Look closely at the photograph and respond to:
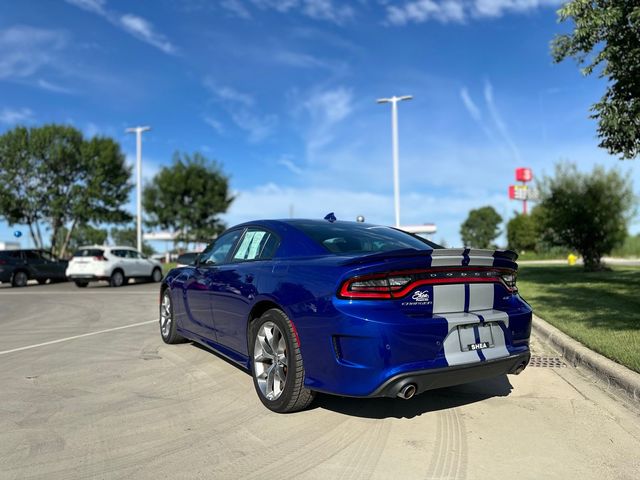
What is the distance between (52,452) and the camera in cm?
338

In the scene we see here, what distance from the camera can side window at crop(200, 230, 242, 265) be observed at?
218 inches

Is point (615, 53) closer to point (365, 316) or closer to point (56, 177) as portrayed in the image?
point (365, 316)

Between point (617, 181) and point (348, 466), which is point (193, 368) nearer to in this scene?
point (348, 466)

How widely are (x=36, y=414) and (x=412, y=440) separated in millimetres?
2989

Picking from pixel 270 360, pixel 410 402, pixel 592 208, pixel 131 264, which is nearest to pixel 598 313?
pixel 410 402

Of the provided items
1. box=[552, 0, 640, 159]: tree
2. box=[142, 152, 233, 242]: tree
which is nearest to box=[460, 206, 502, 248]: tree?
box=[142, 152, 233, 242]: tree

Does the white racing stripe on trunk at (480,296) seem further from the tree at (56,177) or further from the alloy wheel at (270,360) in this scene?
the tree at (56,177)

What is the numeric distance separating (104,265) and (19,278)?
5.02 meters

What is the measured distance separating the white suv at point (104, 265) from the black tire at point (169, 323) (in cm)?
1307

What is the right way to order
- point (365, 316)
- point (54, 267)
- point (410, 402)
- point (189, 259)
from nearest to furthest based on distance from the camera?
point (365, 316) → point (410, 402) → point (189, 259) → point (54, 267)

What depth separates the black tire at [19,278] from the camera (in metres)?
21.0

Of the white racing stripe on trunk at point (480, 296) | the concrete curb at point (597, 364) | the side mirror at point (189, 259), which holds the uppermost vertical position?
the side mirror at point (189, 259)

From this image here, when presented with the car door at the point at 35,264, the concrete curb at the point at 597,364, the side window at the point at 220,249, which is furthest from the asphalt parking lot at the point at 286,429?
the car door at the point at 35,264

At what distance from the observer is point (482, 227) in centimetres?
9400
